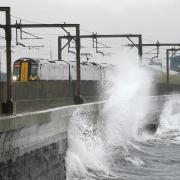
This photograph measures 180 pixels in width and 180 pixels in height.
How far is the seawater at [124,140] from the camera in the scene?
19.1m

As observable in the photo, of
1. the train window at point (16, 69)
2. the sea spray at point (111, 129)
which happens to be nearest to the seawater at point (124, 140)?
the sea spray at point (111, 129)

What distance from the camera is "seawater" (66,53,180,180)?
19.1 metres

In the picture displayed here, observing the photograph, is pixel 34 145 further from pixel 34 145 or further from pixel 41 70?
pixel 41 70

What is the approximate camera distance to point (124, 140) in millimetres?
29422

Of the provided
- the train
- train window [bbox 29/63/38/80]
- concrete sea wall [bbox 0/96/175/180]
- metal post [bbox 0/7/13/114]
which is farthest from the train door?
metal post [bbox 0/7/13/114]

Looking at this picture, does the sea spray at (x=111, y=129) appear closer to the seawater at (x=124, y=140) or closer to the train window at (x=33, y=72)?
the seawater at (x=124, y=140)

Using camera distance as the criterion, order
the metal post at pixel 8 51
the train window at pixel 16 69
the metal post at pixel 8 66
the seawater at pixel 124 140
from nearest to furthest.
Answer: the metal post at pixel 8 66 → the metal post at pixel 8 51 → the seawater at pixel 124 140 → the train window at pixel 16 69

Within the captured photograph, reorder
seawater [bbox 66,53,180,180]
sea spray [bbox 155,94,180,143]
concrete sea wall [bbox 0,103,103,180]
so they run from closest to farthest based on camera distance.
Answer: concrete sea wall [bbox 0,103,103,180], seawater [bbox 66,53,180,180], sea spray [bbox 155,94,180,143]

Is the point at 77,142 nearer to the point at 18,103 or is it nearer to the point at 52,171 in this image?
the point at 18,103

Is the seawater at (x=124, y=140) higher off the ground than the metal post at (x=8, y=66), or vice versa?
the metal post at (x=8, y=66)

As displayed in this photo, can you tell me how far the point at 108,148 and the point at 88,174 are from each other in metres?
6.50

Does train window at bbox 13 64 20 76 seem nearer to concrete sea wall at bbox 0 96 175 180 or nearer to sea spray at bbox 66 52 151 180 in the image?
sea spray at bbox 66 52 151 180

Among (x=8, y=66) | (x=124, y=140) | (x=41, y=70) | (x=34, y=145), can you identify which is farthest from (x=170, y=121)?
(x=34, y=145)

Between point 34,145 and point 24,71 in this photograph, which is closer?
point 34,145
